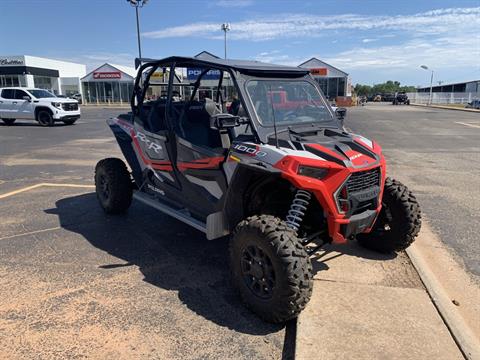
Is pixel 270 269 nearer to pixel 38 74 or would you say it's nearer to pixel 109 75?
pixel 109 75

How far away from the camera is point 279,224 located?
3.18 m

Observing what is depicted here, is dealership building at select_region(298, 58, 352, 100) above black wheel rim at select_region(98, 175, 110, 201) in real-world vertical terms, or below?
above

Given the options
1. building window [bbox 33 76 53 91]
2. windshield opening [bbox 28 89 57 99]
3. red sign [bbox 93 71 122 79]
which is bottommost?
windshield opening [bbox 28 89 57 99]

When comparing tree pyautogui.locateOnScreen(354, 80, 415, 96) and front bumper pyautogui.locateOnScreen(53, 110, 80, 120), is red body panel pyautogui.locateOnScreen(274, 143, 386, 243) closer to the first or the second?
front bumper pyautogui.locateOnScreen(53, 110, 80, 120)

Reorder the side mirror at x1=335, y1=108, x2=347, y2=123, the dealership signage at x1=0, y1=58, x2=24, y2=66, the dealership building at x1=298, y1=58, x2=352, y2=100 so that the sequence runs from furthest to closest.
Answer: the dealership building at x1=298, y1=58, x2=352, y2=100 < the dealership signage at x1=0, y1=58, x2=24, y2=66 < the side mirror at x1=335, y1=108, x2=347, y2=123

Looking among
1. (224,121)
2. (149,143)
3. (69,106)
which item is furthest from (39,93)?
(224,121)

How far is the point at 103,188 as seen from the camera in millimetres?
5824

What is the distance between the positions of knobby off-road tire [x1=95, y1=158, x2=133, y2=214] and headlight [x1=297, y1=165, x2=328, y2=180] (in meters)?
3.18

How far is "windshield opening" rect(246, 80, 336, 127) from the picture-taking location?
12.4ft

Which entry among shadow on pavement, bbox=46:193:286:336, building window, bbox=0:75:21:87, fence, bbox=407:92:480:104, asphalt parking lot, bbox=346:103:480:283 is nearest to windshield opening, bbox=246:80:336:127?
shadow on pavement, bbox=46:193:286:336

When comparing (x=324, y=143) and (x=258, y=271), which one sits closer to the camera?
(x=258, y=271)

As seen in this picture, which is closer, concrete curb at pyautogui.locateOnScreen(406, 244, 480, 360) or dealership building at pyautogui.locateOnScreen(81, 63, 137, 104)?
concrete curb at pyautogui.locateOnScreen(406, 244, 480, 360)

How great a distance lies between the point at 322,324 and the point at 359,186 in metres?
1.15

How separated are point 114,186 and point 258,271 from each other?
2996 millimetres
